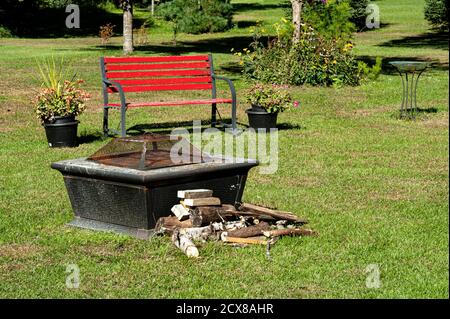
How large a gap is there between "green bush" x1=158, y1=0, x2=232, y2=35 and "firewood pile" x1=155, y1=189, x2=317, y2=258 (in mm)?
32379

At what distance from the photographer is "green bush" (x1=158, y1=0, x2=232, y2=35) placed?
39000 millimetres

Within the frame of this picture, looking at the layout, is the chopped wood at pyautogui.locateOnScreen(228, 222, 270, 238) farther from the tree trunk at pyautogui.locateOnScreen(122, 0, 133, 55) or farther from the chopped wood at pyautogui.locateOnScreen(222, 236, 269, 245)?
the tree trunk at pyautogui.locateOnScreen(122, 0, 133, 55)

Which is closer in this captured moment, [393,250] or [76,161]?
[393,250]

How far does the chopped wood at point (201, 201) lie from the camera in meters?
6.99

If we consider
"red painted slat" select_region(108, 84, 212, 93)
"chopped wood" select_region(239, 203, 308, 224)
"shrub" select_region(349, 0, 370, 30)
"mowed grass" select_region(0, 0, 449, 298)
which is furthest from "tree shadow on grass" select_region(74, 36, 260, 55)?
"chopped wood" select_region(239, 203, 308, 224)

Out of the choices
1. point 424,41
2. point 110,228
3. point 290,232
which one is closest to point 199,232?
point 290,232

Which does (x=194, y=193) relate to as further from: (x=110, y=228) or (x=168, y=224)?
(x=110, y=228)

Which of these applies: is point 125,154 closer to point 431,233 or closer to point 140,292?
point 140,292

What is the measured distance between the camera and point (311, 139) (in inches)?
491

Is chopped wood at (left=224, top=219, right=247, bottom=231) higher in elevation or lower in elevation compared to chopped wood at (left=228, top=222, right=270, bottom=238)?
higher

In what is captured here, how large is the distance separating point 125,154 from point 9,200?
1.66 m

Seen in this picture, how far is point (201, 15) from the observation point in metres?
39.1

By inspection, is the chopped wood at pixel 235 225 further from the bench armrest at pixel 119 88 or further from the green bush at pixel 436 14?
the green bush at pixel 436 14
